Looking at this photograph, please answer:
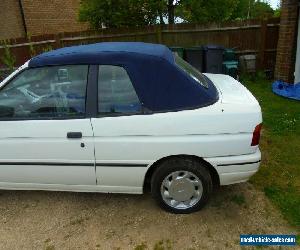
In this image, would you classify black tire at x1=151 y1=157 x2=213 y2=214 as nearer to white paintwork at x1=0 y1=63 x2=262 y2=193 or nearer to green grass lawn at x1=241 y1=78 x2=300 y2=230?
white paintwork at x1=0 y1=63 x2=262 y2=193

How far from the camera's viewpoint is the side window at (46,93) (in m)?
3.59

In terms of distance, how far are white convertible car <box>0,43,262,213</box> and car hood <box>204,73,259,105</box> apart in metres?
0.01

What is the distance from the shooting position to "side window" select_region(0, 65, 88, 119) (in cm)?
359

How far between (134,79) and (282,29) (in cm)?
650

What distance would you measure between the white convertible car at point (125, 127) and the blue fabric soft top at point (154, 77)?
0.01m

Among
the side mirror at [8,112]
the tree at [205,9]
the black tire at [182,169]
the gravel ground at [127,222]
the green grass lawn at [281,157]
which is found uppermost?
Answer: the tree at [205,9]

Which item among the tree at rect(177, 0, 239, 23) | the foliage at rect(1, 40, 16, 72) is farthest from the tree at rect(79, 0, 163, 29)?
the foliage at rect(1, 40, 16, 72)

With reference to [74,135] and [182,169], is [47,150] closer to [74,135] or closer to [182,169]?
[74,135]

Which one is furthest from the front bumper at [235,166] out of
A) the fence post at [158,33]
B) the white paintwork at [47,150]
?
the fence post at [158,33]

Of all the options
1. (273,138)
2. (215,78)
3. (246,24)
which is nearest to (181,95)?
(215,78)

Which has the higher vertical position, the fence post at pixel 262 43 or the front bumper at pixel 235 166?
the fence post at pixel 262 43

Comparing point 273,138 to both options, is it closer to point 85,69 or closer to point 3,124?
point 85,69

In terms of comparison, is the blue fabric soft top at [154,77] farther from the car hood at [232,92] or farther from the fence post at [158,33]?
the fence post at [158,33]

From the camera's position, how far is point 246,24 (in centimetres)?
1002
